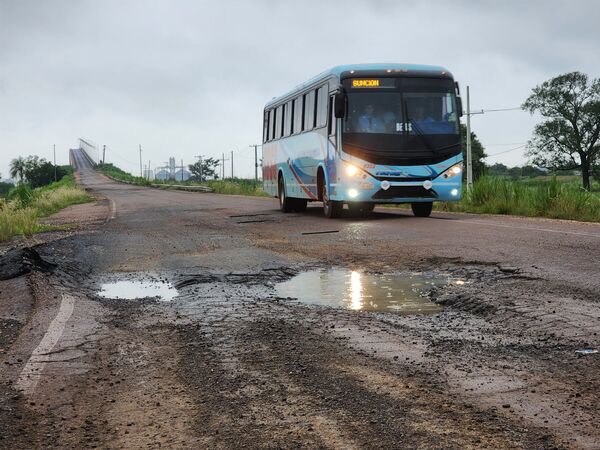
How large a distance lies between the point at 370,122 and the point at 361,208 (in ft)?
11.8

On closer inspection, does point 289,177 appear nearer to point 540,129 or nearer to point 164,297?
point 164,297

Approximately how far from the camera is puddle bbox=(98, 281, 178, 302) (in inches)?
299

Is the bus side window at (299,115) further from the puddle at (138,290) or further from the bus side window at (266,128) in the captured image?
the puddle at (138,290)

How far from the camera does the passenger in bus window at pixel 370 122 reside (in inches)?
663

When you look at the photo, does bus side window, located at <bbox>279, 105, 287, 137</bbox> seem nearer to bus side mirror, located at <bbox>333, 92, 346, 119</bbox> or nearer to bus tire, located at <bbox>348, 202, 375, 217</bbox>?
bus tire, located at <bbox>348, 202, 375, 217</bbox>

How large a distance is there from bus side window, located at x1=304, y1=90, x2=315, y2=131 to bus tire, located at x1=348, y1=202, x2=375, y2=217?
223 centimetres

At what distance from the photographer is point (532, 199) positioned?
1903cm

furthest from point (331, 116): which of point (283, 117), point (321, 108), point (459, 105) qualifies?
point (283, 117)

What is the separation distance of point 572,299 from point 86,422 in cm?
446

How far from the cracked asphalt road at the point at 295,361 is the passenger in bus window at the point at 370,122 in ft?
24.3

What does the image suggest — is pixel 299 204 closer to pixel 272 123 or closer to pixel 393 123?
pixel 272 123

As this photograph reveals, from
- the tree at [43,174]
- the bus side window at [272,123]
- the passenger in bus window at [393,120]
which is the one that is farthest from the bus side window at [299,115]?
the tree at [43,174]

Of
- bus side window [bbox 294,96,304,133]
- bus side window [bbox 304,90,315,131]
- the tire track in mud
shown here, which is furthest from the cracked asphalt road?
bus side window [bbox 294,96,304,133]

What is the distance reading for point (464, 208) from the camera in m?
21.1
